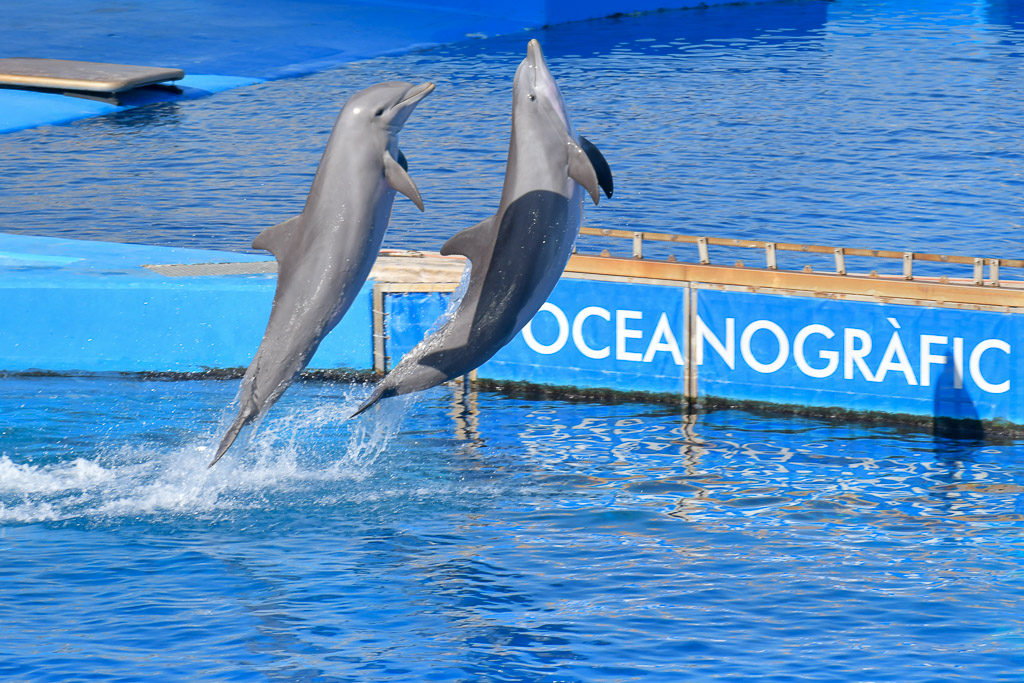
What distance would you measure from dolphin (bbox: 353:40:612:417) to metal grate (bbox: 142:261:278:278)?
820 cm

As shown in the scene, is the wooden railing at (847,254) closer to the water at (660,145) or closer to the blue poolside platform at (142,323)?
the blue poolside platform at (142,323)

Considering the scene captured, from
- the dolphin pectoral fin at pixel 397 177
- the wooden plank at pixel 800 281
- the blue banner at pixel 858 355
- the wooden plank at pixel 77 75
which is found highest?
the wooden plank at pixel 77 75

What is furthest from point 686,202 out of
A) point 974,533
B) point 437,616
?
point 437,616

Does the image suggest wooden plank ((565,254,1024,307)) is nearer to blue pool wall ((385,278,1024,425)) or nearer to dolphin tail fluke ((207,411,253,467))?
blue pool wall ((385,278,1024,425))

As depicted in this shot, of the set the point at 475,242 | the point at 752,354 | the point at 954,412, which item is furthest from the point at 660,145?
the point at 475,242

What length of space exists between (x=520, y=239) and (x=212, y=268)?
30.8 ft

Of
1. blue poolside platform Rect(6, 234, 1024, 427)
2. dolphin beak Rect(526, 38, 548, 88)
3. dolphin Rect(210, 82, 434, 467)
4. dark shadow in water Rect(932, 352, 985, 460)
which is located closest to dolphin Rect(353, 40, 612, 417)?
dolphin beak Rect(526, 38, 548, 88)

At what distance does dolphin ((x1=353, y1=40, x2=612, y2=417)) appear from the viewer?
11.1m

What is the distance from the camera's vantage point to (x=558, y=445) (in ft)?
54.4

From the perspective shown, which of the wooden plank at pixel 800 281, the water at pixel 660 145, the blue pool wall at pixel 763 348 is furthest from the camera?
the water at pixel 660 145

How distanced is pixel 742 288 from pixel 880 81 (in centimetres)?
2572

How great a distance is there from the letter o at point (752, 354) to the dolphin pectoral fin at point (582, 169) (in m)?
7.35

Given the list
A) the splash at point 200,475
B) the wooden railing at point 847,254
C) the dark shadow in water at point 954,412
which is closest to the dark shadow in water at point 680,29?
the wooden railing at point 847,254

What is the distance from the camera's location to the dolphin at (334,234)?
10.9 m
